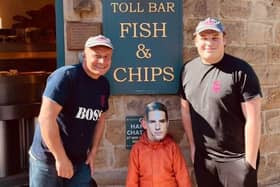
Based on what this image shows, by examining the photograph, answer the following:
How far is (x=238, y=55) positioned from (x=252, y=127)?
1.53 m

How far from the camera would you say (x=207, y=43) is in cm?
326

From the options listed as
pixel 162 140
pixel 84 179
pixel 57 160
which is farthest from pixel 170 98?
pixel 57 160

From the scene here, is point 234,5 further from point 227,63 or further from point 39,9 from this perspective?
point 39,9

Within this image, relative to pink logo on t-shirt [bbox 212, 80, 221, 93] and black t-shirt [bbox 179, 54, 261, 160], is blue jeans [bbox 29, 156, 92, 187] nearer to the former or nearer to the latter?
black t-shirt [bbox 179, 54, 261, 160]

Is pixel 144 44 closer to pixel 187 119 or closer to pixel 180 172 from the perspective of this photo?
pixel 187 119

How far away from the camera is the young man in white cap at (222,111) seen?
3.20 m

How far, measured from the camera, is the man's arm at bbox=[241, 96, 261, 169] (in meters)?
3.20

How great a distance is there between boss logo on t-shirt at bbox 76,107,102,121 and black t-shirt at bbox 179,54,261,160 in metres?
0.70

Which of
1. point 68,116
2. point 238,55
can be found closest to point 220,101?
point 68,116

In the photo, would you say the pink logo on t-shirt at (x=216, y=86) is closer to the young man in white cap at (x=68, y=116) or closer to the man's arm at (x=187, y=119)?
the man's arm at (x=187, y=119)

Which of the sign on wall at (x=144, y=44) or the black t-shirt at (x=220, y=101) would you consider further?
the sign on wall at (x=144, y=44)

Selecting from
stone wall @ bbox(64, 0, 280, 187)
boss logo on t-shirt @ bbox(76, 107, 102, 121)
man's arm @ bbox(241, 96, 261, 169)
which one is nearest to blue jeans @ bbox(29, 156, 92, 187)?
boss logo on t-shirt @ bbox(76, 107, 102, 121)

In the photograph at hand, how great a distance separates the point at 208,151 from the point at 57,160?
3.54 feet

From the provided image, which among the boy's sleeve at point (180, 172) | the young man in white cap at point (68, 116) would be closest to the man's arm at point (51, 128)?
the young man in white cap at point (68, 116)
